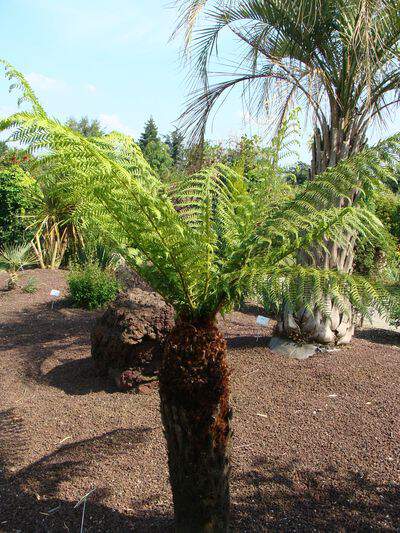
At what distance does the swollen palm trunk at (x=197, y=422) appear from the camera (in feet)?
7.21

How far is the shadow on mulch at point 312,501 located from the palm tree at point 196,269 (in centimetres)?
47

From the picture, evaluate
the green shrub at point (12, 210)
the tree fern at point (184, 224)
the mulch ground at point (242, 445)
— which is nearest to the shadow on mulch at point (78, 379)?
the mulch ground at point (242, 445)

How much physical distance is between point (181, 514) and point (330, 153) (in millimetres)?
3999

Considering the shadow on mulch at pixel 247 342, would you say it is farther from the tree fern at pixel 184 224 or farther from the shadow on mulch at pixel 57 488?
the tree fern at pixel 184 224

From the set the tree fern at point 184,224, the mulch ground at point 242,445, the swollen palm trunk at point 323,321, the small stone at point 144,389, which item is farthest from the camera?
the swollen palm trunk at point 323,321

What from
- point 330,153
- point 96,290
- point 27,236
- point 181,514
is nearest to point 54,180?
point 181,514

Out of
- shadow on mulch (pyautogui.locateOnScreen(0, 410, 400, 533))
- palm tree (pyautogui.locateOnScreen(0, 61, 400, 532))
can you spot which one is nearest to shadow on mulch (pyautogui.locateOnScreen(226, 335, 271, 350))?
shadow on mulch (pyautogui.locateOnScreen(0, 410, 400, 533))

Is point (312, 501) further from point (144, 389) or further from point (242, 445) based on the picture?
point (144, 389)

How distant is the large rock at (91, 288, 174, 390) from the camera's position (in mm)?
4473

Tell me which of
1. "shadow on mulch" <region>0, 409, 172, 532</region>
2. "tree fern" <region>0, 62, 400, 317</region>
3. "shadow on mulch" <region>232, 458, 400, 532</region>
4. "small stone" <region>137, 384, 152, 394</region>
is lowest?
"shadow on mulch" <region>0, 409, 172, 532</region>

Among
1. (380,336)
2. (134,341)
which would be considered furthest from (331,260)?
(380,336)

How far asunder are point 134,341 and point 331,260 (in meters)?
2.21

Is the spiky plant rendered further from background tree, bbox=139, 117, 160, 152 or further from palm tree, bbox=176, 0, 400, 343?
background tree, bbox=139, 117, 160, 152

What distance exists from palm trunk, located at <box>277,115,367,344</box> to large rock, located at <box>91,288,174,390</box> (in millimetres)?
1439
